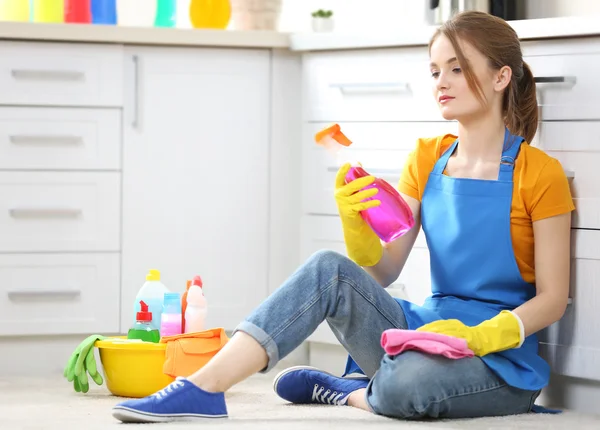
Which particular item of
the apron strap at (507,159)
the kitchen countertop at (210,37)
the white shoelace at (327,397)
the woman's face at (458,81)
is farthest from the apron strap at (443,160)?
the white shoelace at (327,397)

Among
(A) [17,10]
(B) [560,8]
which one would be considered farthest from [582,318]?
(A) [17,10]

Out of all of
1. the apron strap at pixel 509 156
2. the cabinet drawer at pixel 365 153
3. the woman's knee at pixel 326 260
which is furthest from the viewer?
the cabinet drawer at pixel 365 153

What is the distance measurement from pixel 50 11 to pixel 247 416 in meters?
1.48

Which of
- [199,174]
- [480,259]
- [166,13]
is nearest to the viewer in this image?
[480,259]

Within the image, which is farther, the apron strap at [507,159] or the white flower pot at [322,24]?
the white flower pot at [322,24]

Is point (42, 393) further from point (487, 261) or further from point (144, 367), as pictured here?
point (487, 261)

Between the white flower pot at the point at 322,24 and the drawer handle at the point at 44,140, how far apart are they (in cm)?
81

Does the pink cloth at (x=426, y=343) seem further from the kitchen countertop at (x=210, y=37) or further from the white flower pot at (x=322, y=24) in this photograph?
the white flower pot at (x=322, y=24)

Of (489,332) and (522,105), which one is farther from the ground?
(522,105)

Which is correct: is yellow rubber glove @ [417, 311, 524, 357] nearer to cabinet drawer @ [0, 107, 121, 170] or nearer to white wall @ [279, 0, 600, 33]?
cabinet drawer @ [0, 107, 121, 170]

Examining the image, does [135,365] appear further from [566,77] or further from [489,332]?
[566,77]

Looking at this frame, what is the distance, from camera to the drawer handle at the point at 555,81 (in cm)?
213

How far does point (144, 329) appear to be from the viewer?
7.75ft

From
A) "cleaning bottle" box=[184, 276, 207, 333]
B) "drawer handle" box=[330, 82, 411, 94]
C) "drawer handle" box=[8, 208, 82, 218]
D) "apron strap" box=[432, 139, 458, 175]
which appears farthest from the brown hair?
"drawer handle" box=[8, 208, 82, 218]
